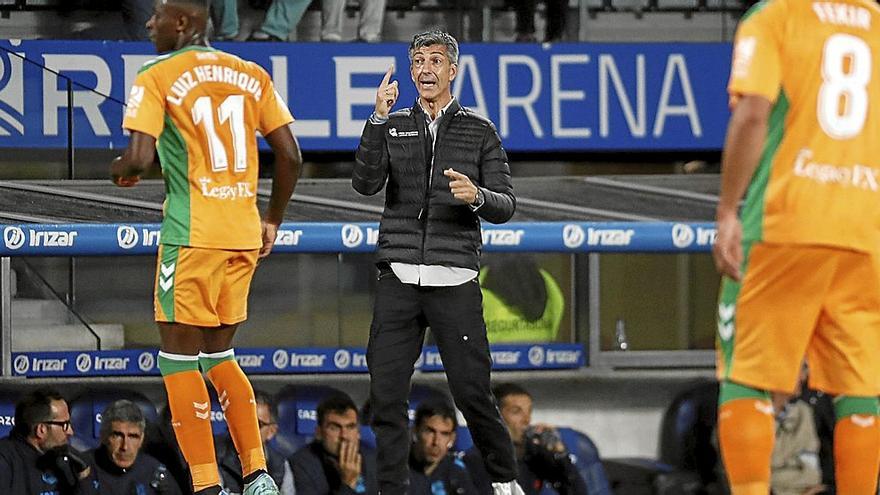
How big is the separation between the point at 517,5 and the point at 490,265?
1779 mm

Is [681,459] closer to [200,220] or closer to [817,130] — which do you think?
[200,220]

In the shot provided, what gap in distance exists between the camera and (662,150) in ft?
30.1

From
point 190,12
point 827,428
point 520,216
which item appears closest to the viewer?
point 190,12

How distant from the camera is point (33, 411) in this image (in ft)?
24.5

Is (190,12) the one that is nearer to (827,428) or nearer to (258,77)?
(258,77)

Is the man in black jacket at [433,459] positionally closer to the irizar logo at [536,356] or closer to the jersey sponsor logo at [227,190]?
the irizar logo at [536,356]

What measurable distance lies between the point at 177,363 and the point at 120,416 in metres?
2.93

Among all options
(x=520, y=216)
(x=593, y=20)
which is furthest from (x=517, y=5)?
(x=520, y=216)

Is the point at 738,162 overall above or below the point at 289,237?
above

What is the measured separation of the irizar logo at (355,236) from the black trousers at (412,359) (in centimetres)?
199

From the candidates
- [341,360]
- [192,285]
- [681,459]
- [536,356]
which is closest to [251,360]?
[341,360]

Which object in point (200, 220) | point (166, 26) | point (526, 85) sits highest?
point (526, 85)

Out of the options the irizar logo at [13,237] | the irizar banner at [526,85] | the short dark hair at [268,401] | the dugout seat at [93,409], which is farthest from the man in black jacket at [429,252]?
the dugout seat at [93,409]

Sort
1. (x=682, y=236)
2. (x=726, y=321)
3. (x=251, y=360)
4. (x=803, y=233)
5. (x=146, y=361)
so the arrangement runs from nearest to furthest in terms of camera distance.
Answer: (x=803, y=233)
(x=726, y=321)
(x=682, y=236)
(x=146, y=361)
(x=251, y=360)
